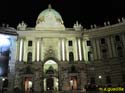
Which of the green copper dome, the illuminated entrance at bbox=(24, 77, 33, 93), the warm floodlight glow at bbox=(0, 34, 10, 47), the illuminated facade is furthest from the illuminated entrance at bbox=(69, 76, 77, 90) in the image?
the green copper dome

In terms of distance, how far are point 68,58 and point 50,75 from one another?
5.81m

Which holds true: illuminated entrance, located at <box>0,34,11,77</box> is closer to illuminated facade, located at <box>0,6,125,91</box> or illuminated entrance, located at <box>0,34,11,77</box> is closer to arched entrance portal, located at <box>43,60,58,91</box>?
illuminated facade, located at <box>0,6,125,91</box>

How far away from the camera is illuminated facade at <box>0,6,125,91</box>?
40.4 m

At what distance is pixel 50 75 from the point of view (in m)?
41.5

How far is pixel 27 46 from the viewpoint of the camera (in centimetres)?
4381

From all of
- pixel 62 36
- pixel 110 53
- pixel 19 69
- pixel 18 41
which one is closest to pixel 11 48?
pixel 18 41

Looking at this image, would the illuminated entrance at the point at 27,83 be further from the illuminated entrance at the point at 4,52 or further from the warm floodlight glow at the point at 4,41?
the warm floodlight glow at the point at 4,41

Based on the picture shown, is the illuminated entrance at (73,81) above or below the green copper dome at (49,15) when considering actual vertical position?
below

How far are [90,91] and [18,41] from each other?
2406cm

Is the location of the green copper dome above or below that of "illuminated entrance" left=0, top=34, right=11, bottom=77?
above

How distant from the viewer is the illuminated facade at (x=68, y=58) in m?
40.4

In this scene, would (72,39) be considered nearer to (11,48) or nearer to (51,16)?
(51,16)

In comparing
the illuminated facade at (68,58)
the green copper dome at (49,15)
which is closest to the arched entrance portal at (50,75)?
the illuminated facade at (68,58)

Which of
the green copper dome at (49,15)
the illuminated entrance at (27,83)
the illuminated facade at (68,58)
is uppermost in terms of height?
the green copper dome at (49,15)
